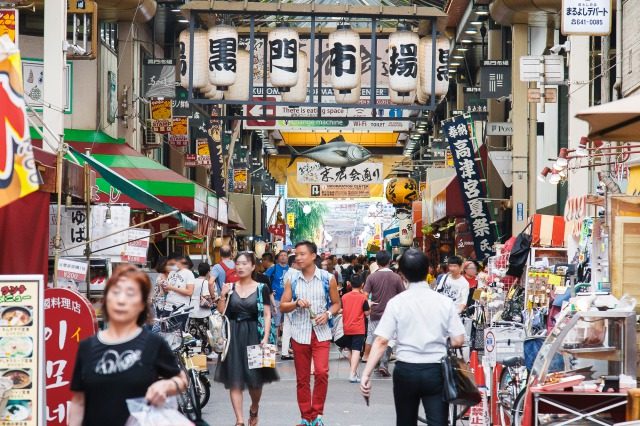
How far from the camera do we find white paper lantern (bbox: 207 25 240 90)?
20.1 m

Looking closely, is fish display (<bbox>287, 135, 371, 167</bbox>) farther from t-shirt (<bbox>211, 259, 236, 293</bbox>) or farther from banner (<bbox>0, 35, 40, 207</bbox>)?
banner (<bbox>0, 35, 40, 207</bbox>)

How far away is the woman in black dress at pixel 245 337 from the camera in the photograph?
39.5ft

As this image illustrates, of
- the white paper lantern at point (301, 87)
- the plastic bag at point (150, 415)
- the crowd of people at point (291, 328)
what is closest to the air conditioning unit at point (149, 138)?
the crowd of people at point (291, 328)

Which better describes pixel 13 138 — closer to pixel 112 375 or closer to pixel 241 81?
pixel 112 375

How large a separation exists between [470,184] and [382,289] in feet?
29.2

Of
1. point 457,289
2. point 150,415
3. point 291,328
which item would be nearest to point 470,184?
point 457,289

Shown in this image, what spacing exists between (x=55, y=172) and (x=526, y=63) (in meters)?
11.0

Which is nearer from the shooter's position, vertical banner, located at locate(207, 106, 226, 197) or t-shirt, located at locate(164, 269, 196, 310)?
t-shirt, located at locate(164, 269, 196, 310)

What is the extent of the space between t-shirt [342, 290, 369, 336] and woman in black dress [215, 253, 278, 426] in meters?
6.33

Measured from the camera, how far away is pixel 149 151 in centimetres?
3028

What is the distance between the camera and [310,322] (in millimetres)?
12289

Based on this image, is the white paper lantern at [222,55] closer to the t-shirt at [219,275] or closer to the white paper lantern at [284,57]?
the white paper lantern at [284,57]

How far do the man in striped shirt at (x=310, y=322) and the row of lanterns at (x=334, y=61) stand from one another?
8.33 m

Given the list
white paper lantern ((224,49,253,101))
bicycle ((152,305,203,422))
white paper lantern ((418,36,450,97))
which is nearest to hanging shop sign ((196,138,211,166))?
white paper lantern ((224,49,253,101))
